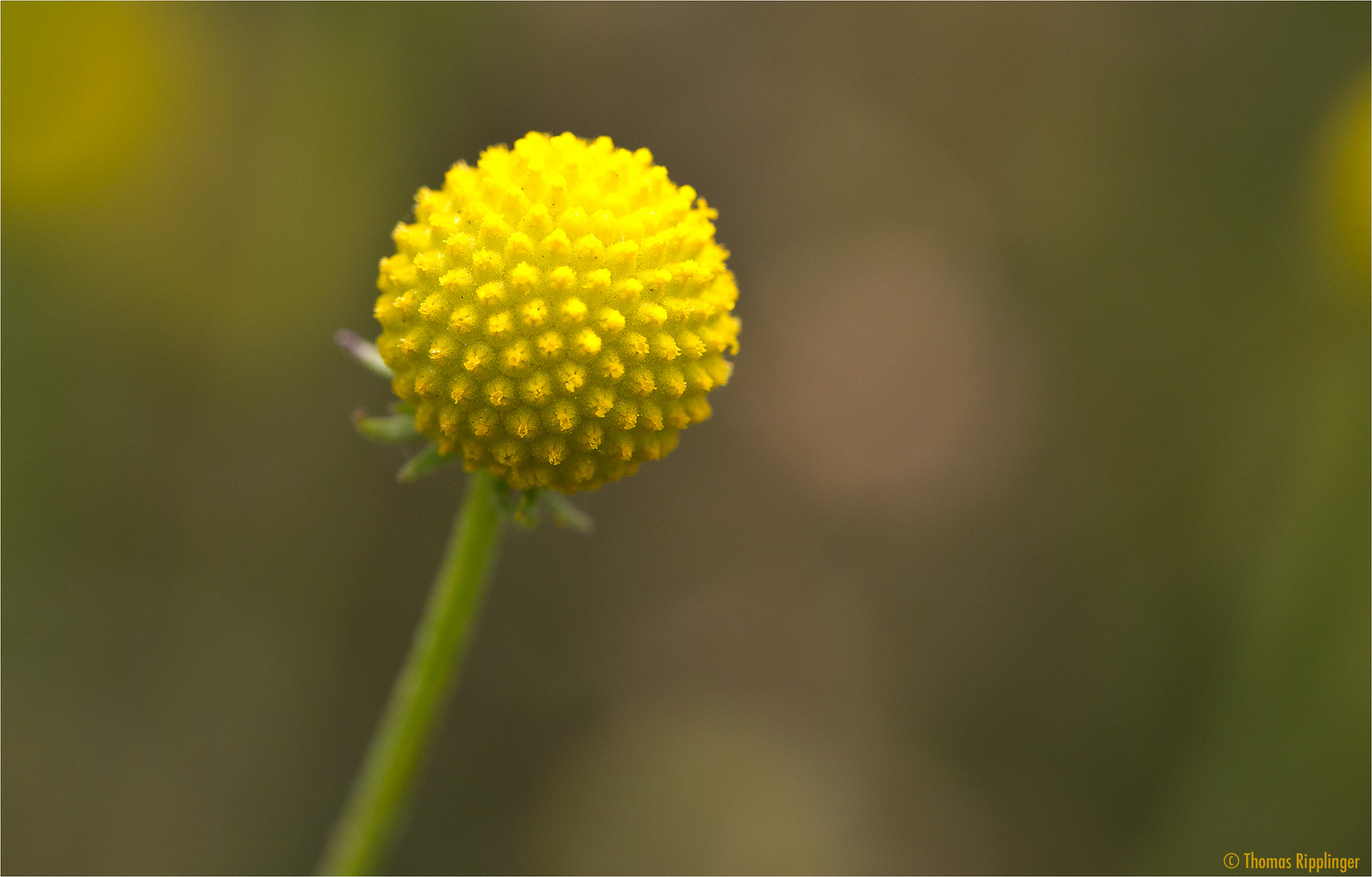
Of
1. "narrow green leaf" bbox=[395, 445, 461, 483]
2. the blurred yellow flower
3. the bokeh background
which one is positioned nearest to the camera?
"narrow green leaf" bbox=[395, 445, 461, 483]

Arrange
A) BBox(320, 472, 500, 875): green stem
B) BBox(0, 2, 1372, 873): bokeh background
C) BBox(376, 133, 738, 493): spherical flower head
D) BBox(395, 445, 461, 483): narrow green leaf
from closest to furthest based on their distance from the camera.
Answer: BBox(376, 133, 738, 493): spherical flower head, BBox(395, 445, 461, 483): narrow green leaf, BBox(320, 472, 500, 875): green stem, BBox(0, 2, 1372, 873): bokeh background

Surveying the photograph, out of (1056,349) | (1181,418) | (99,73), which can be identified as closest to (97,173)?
(99,73)

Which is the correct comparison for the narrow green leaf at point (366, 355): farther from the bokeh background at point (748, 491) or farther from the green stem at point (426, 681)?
the bokeh background at point (748, 491)

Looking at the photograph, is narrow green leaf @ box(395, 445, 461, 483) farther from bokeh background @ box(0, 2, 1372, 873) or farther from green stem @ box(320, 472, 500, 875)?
bokeh background @ box(0, 2, 1372, 873)

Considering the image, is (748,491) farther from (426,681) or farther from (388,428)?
(388,428)

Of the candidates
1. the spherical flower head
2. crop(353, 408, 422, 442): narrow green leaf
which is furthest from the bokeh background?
the spherical flower head

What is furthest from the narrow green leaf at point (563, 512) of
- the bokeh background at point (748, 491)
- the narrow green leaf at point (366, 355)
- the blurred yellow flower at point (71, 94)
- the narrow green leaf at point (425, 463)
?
the blurred yellow flower at point (71, 94)

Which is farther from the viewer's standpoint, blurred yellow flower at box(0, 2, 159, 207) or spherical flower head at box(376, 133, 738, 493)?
blurred yellow flower at box(0, 2, 159, 207)

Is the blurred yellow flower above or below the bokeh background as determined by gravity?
above
